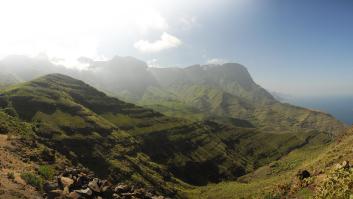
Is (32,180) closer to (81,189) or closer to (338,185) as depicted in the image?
(81,189)

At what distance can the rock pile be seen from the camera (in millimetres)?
44438

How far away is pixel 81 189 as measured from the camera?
46438 mm

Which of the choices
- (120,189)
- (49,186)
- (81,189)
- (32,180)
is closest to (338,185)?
(120,189)

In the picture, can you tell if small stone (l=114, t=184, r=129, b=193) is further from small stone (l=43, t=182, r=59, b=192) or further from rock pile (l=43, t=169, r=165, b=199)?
small stone (l=43, t=182, r=59, b=192)

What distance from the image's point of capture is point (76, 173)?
52781mm

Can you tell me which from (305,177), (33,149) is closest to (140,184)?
(33,149)

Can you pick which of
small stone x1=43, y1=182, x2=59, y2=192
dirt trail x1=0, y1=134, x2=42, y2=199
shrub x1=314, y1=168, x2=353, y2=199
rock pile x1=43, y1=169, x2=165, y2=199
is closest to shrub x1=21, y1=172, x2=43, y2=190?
dirt trail x1=0, y1=134, x2=42, y2=199

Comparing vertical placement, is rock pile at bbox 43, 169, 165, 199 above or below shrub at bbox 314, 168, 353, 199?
below

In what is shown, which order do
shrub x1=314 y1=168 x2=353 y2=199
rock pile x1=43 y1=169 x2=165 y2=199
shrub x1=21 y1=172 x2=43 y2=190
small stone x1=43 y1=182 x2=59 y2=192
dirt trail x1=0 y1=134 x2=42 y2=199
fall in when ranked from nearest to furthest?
1. shrub x1=314 y1=168 x2=353 y2=199
2. dirt trail x1=0 y1=134 x2=42 y2=199
3. rock pile x1=43 y1=169 x2=165 y2=199
4. small stone x1=43 y1=182 x2=59 y2=192
5. shrub x1=21 y1=172 x2=43 y2=190

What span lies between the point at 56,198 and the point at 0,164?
665 inches

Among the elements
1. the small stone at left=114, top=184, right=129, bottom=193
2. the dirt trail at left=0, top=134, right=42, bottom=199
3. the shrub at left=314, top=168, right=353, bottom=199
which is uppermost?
the shrub at left=314, top=168, right=353, bottom=199

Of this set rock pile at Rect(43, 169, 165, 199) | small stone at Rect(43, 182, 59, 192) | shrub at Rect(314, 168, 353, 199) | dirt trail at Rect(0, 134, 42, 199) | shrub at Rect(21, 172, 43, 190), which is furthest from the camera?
shrub at Rect(21, 172, 43, 190)

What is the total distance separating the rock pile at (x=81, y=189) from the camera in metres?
44.4

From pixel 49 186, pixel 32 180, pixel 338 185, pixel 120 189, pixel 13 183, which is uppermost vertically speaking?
pixel 338 185
